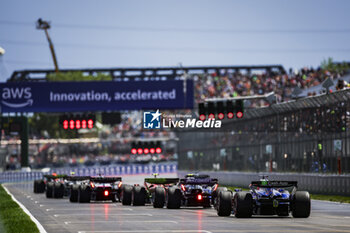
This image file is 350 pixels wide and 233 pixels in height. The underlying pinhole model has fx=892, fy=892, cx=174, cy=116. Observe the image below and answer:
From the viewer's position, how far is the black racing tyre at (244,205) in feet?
79.2

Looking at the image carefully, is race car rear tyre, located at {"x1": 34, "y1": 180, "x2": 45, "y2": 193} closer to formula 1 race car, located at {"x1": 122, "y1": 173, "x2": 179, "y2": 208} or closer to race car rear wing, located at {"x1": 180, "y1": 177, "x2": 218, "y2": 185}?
formula 1 race car, located at {"x1": 122, "y1": 173, "x2": 179, "y2": 208}

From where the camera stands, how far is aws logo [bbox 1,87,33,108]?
2427 inches

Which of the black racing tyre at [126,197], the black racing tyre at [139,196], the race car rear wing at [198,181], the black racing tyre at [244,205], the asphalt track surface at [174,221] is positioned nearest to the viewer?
the asphalt track surface at [174,221]

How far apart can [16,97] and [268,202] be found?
39.9m

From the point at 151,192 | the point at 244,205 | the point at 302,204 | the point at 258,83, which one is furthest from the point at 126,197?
the point at 258,83

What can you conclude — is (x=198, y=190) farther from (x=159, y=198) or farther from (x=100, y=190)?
(x=100, y=190)

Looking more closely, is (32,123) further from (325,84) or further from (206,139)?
(325,84)

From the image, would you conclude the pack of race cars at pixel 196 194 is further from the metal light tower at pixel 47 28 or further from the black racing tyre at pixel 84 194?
the metal light tower at pixel 47 28

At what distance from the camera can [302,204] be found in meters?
24.2

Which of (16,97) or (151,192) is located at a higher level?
(16,97)

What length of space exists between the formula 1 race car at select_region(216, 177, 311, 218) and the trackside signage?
119 ft

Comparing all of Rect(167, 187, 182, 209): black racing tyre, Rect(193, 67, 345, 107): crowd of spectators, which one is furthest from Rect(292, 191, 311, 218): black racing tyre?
Rect(193, 67, 345, 107): crowd of spectators

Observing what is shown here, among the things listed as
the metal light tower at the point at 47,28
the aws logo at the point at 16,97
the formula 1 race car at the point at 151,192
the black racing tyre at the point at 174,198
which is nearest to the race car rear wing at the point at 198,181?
the black racing tyre at the point at 174,198

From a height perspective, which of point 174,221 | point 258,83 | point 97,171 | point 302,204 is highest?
point 258,83
